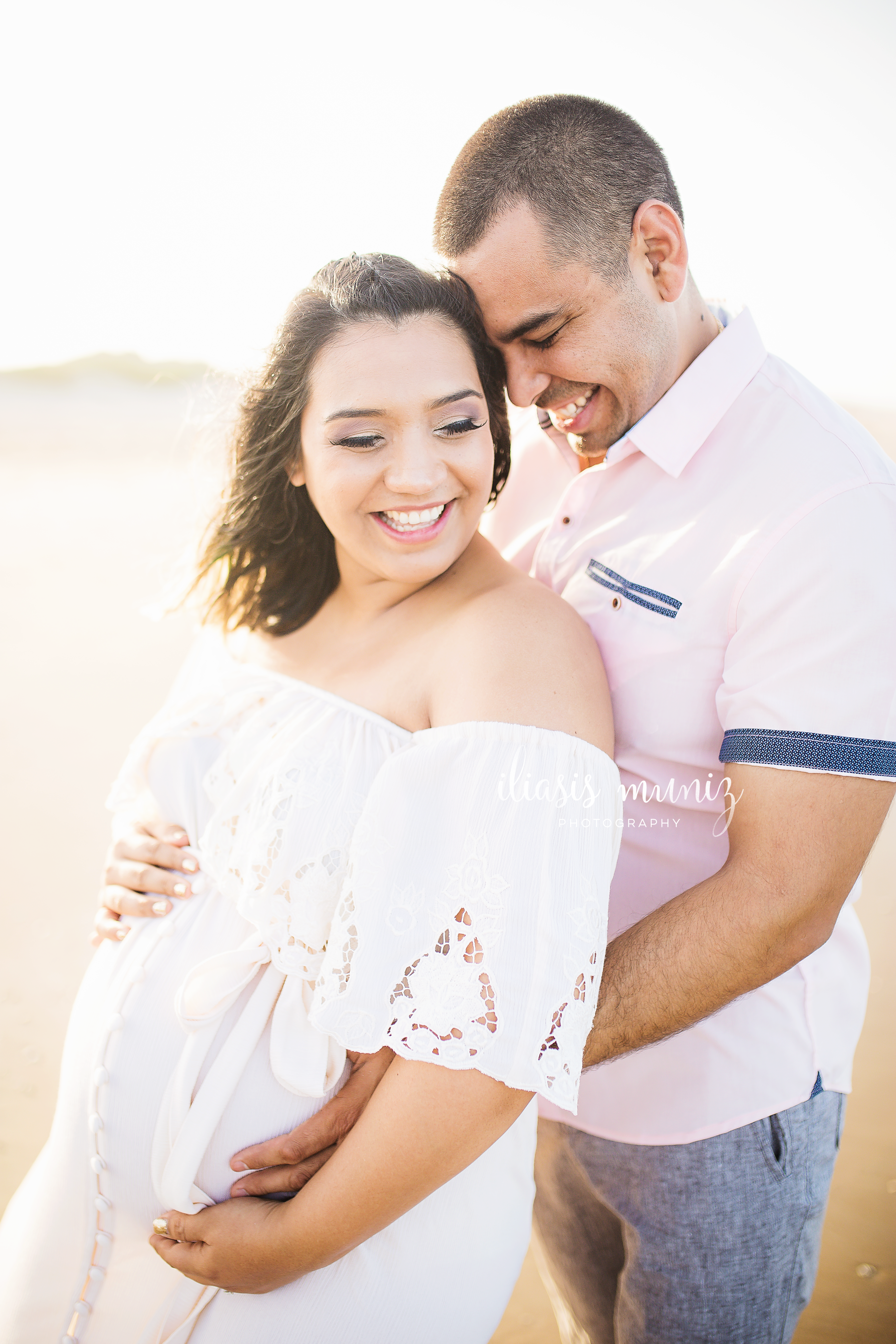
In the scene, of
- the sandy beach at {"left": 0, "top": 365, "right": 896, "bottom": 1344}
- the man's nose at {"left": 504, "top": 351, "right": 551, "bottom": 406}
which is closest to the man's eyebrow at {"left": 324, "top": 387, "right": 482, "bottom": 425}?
the man's nose at {"left": 504, "top": 351, "right": 551, "bottom": 406}

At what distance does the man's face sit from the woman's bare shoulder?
23.1 inches

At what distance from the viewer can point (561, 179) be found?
6.52 feet

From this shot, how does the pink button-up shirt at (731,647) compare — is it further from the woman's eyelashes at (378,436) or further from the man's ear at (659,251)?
the woman's eyelashes at (378,436)

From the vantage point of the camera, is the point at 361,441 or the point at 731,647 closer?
the point at 731,647

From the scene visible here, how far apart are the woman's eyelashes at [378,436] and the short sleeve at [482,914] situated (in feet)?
2.30

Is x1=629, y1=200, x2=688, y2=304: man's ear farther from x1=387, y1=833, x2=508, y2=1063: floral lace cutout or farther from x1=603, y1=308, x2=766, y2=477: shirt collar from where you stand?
x1=387, y1=833, x2=508, y2=1063: floral lace cutout

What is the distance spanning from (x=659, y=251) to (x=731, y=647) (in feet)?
3.38

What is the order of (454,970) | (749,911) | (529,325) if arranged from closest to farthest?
(454,970) → (749,911) → (529,325)

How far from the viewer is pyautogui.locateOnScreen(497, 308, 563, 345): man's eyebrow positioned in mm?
2008

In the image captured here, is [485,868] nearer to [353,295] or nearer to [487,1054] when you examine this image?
[487,1054]

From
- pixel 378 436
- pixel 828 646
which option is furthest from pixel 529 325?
pixel 828 646

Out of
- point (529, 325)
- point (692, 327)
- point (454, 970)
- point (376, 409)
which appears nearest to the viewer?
point (454, 970)

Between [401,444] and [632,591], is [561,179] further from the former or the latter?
[632,591]

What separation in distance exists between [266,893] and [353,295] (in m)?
1.28
